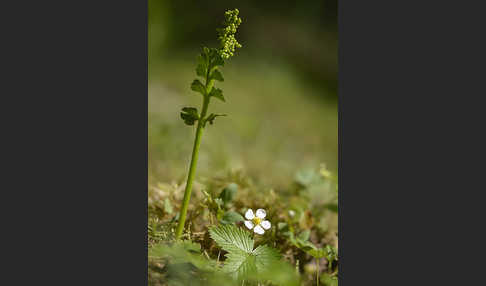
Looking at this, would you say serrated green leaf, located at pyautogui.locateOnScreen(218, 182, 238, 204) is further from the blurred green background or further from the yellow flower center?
the blurred green background

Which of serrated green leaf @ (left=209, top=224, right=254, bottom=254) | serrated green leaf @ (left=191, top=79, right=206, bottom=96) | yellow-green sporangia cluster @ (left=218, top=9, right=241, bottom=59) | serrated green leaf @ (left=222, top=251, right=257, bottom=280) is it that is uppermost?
yellow-green sporangia cluster @ (left=218, top=9, right=241, bottom=59)

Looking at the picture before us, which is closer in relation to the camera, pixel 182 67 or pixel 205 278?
pixel 205 278

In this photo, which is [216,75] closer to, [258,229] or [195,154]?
[195,154]

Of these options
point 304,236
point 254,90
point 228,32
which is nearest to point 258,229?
point 304,236

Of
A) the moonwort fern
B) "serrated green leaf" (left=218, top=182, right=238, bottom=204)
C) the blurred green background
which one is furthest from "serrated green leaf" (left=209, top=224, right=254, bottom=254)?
the blurred green background

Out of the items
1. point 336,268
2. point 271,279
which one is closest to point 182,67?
point 336,268

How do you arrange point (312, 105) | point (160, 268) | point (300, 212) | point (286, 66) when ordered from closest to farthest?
point (160, 268), point (300, 212), point (312, 105), point (286, 66)

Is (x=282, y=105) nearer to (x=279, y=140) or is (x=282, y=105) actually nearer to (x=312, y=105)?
(x=312, y=105)

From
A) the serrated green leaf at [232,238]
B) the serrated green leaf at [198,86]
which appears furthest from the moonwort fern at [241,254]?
the serrated green leaf at [198,86]
